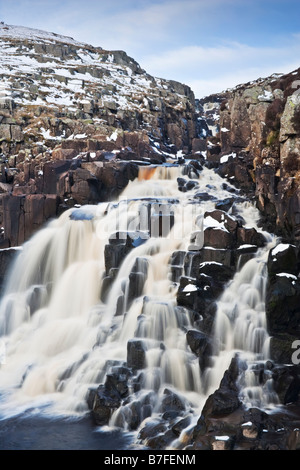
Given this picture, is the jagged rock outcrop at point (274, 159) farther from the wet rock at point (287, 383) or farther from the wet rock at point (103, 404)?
the wet rock at point (103, 404)

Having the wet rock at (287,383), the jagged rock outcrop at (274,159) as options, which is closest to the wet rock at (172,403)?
the wet rock at (287,383)

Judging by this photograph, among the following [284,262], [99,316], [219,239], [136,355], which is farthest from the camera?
[219,239]

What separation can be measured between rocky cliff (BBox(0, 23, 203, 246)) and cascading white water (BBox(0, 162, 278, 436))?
10.8ft

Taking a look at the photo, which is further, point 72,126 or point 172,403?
point 72,126

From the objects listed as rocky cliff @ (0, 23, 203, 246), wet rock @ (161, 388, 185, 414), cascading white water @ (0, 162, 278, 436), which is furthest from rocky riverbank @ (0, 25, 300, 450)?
cascading white water @ (0, 162, 278, 436)

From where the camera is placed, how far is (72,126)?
59594 mm

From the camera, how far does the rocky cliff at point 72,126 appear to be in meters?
30.0

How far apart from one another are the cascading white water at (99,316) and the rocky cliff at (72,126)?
3287 mm

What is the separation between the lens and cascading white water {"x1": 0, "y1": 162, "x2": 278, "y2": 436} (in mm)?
16516

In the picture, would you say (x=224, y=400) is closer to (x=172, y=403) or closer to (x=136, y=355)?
(x=172, y=403)

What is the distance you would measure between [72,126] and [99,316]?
4440 cm

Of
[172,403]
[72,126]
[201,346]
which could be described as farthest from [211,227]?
[72,126]
